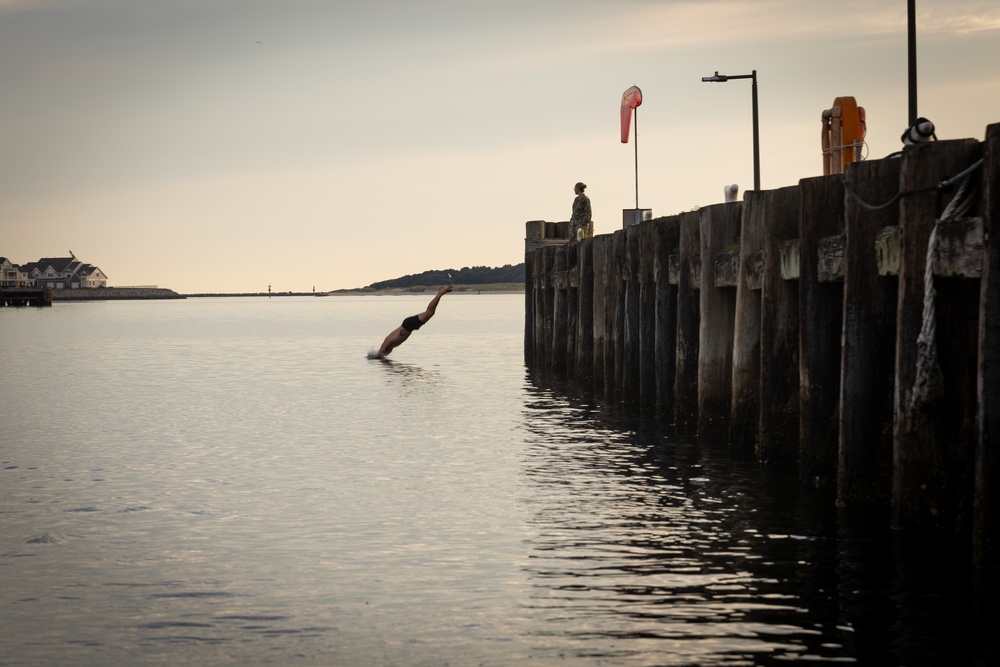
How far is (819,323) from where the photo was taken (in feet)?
44.6

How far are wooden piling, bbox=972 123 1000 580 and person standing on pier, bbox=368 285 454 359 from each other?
29.5 meters

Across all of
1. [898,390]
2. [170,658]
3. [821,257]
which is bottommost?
[170,658]

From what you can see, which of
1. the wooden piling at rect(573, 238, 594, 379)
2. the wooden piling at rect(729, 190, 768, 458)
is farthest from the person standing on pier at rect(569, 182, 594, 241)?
the wooden piling at rect(729, 190, 768, 458)

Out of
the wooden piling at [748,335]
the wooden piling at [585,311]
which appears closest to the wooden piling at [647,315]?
the wooden piling at [748,335]

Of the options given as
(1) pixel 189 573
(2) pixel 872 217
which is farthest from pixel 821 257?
(1) pixel 189 573

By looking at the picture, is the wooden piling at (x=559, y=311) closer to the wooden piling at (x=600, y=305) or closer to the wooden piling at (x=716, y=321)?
the wooden piling at (x=600, y=305)

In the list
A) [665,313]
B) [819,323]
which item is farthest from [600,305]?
[819,323]

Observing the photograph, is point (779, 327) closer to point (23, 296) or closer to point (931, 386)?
point (931, 386)

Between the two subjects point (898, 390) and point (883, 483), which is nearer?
point (898, 390)

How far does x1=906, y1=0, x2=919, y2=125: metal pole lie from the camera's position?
17.0 metres

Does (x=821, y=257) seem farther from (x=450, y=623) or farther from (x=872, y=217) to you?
(x=450, y=623)

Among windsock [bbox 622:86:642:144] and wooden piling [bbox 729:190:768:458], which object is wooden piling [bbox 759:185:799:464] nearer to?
wooden piling [bbox 729:190:768:458]

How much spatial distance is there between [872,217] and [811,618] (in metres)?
4.02

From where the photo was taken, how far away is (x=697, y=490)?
15.7 m
